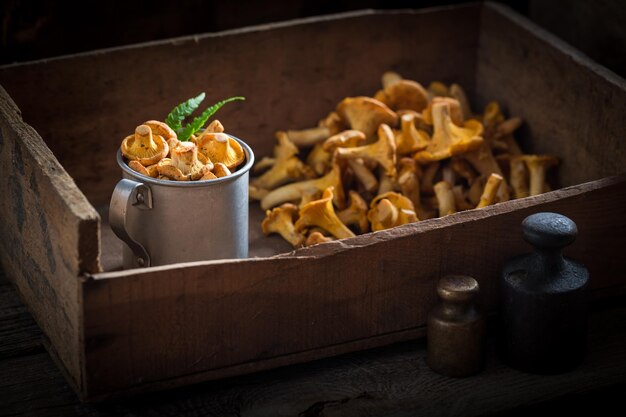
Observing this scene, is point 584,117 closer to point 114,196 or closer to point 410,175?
point 410,175

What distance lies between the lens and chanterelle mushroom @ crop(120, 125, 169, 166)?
1.60 meters

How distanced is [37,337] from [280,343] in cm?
38

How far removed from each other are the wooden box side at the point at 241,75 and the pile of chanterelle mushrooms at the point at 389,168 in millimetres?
83

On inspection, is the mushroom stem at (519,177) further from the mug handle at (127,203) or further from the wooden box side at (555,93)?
the mug handle at (127,203)

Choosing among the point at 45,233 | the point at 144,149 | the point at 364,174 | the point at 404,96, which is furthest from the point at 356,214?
the point at 45,233

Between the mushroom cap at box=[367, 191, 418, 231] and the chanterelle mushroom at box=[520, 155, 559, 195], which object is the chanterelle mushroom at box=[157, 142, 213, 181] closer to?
the mushroom cap at box=[367, 191, 418, 231]

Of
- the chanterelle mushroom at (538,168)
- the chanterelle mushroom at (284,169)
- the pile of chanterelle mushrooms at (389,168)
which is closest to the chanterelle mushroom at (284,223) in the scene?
the pile of chanterelle mushrooms at (389,168)

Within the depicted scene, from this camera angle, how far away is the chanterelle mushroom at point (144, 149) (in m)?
1.60

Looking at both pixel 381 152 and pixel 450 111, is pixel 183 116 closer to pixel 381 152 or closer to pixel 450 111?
pixel 381 152

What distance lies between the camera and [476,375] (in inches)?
60.7

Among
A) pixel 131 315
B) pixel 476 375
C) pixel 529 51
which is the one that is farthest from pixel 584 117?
pixel 131 315

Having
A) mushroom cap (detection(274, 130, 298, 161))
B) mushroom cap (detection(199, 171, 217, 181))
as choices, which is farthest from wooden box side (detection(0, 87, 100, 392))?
mushroom cap (detection(274, 130, 298, 161))

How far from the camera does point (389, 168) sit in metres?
1.87

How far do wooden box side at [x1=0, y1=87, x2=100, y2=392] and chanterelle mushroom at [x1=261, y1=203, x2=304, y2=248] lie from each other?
43cm
